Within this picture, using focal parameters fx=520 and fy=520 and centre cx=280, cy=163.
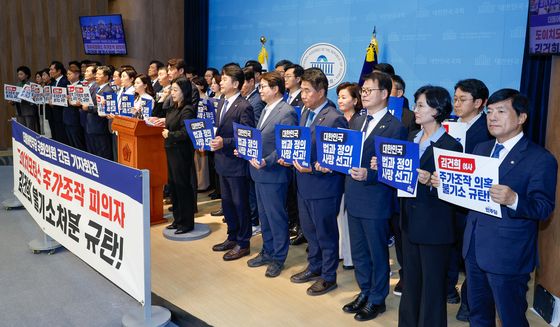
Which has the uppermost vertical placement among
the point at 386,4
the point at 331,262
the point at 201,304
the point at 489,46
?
the point at 386,4

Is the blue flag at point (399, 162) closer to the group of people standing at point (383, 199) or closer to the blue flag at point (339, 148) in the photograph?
the group of people standing at point (383, 199)

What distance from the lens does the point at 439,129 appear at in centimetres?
260

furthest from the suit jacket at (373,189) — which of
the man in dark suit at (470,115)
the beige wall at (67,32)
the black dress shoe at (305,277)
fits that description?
the beige wall at (67,32)

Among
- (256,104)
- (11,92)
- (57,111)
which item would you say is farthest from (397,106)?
(11,92)

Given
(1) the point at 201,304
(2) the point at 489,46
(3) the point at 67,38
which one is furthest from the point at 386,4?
(3) the point at 67,38

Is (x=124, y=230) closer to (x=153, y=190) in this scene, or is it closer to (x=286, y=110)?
(x=286, y=110)

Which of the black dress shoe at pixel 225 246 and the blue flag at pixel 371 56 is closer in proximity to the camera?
the black dress shoe at pixel 225 246

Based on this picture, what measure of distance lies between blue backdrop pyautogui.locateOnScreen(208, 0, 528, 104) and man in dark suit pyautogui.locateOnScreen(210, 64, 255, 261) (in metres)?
2.37

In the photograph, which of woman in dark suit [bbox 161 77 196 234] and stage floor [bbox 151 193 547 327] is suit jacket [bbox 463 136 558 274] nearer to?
stage floor [bbox 151 193 547 327]

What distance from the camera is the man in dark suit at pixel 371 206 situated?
117 inches

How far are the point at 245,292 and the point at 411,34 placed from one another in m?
3.49

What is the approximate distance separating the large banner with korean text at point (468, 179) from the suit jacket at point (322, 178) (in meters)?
1.04

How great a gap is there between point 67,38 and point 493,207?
31.7 feet

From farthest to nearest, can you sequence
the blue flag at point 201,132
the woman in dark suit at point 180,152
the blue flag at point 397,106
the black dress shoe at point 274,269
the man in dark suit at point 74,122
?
the man in dark suit at point 74,122 → the woman in dark suit at point 180,152 → the blue flag at point 397,106 → the blue flag at point 201,132 → the black dress shoe at point 274,269
